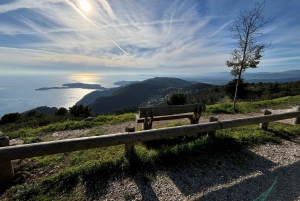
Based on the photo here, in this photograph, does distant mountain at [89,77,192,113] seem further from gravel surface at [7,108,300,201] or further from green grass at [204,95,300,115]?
gravel surface at [7,108,300,201]

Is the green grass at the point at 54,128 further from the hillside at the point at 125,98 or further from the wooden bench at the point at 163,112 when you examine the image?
the hillside at the point at 125,98

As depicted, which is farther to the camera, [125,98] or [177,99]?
[125,98]

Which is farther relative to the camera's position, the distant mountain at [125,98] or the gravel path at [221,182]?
the distant mountain at [125,98]

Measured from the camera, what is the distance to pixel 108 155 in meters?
4.47

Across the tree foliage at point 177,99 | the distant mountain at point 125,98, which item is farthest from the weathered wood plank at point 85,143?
the distant mountain at point 125,98

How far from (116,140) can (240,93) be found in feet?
110

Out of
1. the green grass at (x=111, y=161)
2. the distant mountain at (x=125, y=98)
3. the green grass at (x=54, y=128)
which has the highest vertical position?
the green grass at (x=111, y=161)

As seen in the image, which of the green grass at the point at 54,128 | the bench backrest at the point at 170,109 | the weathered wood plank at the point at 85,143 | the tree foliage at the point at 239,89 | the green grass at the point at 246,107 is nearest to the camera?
the weathered wood plank at the point at 85,143

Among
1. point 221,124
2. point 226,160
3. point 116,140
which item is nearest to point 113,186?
point 116,140

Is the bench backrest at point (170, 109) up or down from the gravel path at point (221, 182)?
up

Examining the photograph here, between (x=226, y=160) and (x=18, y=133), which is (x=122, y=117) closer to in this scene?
(x=18, y=133)

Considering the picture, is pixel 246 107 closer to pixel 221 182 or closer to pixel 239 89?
pixel 221 182

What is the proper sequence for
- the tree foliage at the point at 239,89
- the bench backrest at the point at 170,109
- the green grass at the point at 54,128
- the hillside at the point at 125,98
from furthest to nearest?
the hillside at the point at 125,98
the tree foliage at the point at 239,89
the green grass at the point at 54,128
the bench backrest at the point at 170,109

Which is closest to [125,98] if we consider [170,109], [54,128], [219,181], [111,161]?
[54,128]
